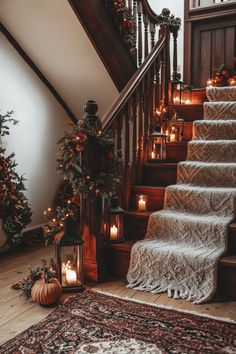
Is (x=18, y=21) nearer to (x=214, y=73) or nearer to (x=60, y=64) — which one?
(x=60, y=64)

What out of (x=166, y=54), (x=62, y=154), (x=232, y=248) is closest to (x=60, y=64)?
(x=166, y=54)

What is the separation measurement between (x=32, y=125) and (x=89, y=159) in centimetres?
160

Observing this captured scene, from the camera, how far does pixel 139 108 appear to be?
3.37 m

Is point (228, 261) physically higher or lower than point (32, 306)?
higher

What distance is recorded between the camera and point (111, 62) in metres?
3.50

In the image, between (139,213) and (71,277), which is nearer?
(71,277)

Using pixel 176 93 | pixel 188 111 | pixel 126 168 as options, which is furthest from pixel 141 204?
pixel 176 93

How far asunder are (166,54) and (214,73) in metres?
1.27

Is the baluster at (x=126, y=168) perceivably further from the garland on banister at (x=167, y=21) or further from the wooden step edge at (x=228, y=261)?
the garland on banister at (x=167, y=21)

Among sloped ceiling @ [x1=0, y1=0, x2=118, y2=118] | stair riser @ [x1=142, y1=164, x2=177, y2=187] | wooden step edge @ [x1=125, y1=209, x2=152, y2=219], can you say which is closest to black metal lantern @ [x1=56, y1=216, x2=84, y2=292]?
wooden step edge @ [x1=125, y1=209, x2=152, y2=219]

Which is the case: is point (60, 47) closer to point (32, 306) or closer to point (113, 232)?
point (113, 232)

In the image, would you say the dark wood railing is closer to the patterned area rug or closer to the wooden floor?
the wooden floor

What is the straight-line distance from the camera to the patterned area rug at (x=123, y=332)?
5.97 ft

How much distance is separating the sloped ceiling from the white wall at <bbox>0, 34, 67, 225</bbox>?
0.16 meters
